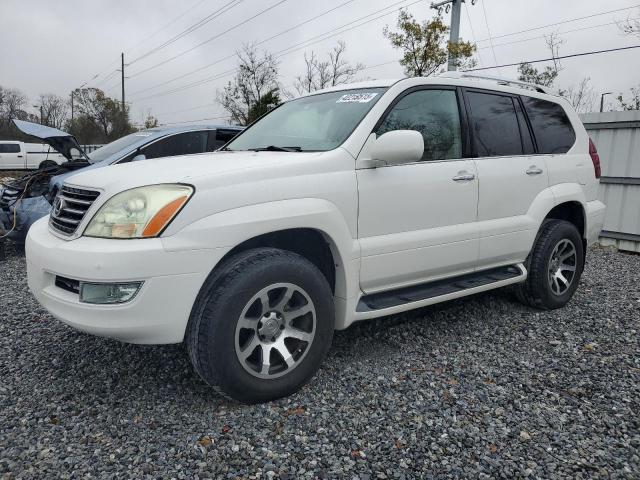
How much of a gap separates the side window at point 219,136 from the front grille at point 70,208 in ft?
13.1

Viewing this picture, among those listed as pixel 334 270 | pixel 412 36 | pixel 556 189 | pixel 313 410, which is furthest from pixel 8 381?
pixel 412 36

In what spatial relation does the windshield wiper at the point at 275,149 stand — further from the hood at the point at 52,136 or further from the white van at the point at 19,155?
the white van at the point at 19,155

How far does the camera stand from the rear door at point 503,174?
359 centimetres

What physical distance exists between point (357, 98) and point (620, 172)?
624cm

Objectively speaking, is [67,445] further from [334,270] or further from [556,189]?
[556,189]

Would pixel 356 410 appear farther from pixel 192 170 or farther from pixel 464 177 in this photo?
pixel 464 177

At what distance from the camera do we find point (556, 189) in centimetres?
412

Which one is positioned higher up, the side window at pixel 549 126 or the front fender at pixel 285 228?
the side window at pixel 549 126

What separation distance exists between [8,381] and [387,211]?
242cm

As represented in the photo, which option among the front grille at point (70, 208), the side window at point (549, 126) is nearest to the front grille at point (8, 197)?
the front grille at point (70, 208)

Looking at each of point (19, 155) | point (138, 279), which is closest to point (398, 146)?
point (138, 279)

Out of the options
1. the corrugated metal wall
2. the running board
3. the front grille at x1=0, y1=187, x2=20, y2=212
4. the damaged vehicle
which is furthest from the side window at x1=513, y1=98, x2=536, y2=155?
the front grille at x1=0, y1=187, x2=20, y2=212

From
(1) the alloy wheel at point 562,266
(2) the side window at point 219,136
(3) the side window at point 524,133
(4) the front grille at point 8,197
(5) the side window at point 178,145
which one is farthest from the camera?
(2) the side window at point 219,136

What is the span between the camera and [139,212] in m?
2.37
